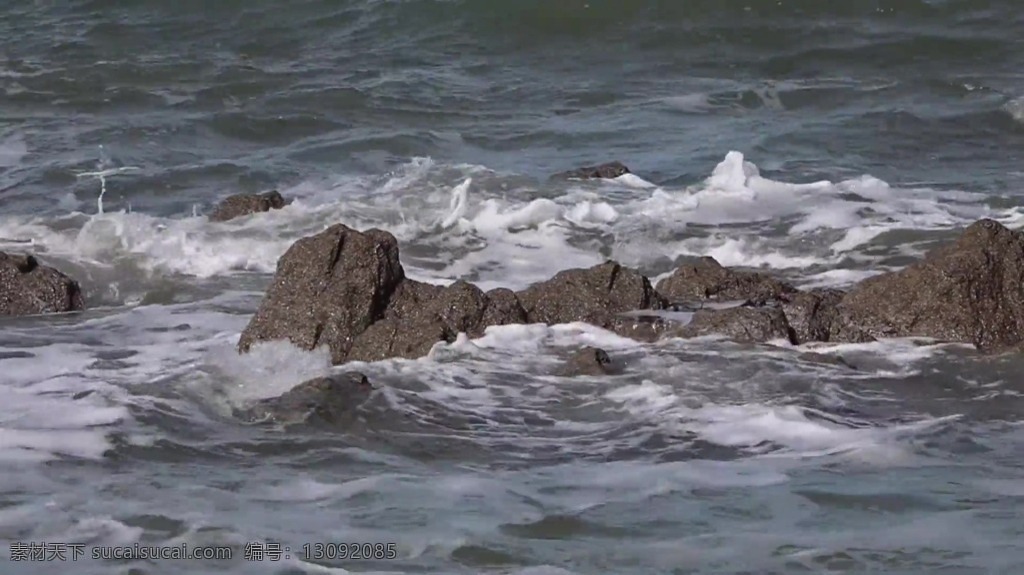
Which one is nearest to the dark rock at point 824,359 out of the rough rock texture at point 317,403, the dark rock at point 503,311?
the dark rock at point 503,311

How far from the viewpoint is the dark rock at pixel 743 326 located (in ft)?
27.4

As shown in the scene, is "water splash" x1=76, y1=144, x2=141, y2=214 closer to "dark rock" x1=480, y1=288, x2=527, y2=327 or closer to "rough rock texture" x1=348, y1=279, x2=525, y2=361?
"rough rock texture" x1=348, y1=279, x2=525, y2=361

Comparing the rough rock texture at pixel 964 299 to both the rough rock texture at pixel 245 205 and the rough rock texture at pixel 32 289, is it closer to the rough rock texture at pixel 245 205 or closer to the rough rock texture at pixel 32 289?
the rough rock texture at pixel 32 289

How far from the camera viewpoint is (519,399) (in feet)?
26.1

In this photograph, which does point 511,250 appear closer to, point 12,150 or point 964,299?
point 964,299

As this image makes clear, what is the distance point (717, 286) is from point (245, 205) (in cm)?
469

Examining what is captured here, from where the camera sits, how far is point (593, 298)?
8.80 m

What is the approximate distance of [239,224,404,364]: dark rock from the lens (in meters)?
8.46

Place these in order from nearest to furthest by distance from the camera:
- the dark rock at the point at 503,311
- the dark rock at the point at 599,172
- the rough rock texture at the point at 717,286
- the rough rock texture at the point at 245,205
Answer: the dark rock at the point at 503,311 → the rough rock texture at the point at 717,286 → the rough rock texture at the point at 245,205 → the dark rock at the point at 599,172

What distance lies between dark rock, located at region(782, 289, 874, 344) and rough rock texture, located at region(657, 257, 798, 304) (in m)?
0.24

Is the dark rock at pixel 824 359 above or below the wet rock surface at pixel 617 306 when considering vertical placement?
below

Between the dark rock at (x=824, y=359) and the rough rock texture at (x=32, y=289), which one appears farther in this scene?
the rough rock texture at (x=32, y=289)

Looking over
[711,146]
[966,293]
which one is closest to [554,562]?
[966,293]

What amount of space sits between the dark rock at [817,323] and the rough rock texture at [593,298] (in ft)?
2.35
